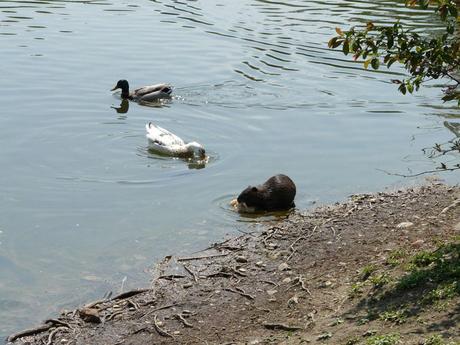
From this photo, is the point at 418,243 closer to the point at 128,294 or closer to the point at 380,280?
the point at 380,280

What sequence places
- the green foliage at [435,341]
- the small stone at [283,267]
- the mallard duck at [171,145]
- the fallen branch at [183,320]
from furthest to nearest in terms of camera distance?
the mallard duck at [171,145] < the small stone at [283,267] < the fallen branch at [183,320] < the green foliage at [435,341]

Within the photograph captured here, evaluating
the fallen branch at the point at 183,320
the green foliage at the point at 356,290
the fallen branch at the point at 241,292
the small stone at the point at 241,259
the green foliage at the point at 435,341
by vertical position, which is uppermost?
the green foliage at the point at 435,341

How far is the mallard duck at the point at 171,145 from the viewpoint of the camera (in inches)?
556

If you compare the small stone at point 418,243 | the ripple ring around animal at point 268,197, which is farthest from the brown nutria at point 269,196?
the small stone at point 418,243

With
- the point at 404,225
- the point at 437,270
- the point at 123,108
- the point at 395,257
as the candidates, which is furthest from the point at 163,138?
the point at 437,270

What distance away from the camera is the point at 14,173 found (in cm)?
1338

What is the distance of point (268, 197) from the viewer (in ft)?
39.2

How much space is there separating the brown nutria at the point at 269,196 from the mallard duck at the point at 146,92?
6461mm

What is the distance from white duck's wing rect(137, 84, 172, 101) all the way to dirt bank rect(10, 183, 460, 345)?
24.5 ft

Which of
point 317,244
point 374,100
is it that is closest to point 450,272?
point 317,244

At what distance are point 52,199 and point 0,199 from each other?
707mm

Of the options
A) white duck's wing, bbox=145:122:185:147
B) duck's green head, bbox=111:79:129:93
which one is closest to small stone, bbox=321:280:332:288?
white duck's wing, bbox=145:122:185:147

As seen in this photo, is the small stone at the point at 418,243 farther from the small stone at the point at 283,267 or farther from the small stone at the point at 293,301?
the small stone at the point at 293,301

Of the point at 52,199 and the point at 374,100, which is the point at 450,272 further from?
the point at 374,100
